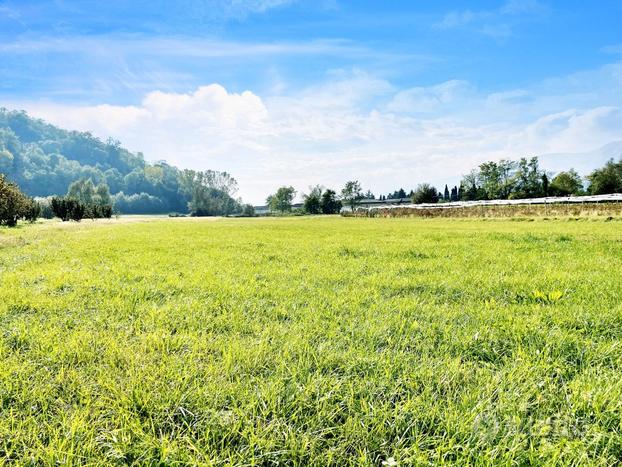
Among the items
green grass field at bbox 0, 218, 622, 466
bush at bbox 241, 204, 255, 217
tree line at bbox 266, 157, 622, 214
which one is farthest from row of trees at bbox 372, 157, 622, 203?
green grass field at bbox 0, 218, 622, 466

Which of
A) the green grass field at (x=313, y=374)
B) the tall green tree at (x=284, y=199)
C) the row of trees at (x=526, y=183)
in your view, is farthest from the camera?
the tall green tree at (x=284, y=199)

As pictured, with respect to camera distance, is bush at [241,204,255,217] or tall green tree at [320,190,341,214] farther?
bush at [241,204,255,217]

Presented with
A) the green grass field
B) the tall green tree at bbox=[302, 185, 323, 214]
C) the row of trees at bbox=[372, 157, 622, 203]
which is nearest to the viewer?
the green grass field

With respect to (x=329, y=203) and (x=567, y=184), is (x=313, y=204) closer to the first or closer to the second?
(x=329, y=203)

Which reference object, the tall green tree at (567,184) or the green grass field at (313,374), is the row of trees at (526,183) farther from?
the green grass field at (313,374)

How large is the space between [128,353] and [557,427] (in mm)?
3209

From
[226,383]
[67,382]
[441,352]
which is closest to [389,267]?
[441,352]

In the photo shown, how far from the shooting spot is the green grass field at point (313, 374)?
1.93m

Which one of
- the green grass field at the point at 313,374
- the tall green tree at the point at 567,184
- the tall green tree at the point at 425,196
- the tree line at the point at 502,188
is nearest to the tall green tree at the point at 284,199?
the tree line at the point at 502,188

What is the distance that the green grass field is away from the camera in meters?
1.93

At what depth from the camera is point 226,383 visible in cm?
248

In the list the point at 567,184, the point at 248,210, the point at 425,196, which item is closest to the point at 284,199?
the point at 248,210

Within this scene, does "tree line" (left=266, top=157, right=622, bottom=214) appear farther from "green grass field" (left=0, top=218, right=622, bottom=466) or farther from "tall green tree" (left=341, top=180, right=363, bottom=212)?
"green grass field" (left=0, top=218, right=622, bottom=466)

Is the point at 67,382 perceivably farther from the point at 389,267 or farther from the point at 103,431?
the point at 389,267
